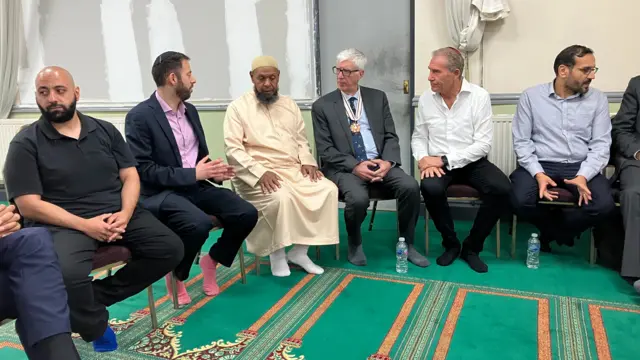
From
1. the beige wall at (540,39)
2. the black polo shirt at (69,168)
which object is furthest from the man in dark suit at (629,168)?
the black polo shirt at (69,168)

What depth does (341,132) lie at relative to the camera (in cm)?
350

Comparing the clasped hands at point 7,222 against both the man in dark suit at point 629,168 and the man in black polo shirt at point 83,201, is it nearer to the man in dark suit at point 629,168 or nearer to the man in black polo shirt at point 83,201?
the man in black polo shirt at point 83,201

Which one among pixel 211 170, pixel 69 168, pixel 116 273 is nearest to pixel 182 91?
pixel 211 170

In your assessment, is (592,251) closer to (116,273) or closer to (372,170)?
(372,170)

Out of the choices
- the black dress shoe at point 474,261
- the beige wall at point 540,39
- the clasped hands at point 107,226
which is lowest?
the black dress shoe at point 474,261

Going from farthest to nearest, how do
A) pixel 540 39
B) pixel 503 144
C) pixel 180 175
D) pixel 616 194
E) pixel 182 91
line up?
1. pixel 503 144
2. pixel 540 39
3. pixel 616 194
4. pixel 182 91
5. pixel 180 175

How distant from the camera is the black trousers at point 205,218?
262 centimetres

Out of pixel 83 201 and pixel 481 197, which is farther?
pixel 481 197

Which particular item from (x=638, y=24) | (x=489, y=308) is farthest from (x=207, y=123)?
(x=638, y=24)

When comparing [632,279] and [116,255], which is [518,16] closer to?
[632,279]

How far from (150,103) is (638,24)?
334 cm

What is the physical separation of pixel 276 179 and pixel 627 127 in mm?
2306

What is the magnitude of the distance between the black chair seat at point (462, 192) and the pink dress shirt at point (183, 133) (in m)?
1.61

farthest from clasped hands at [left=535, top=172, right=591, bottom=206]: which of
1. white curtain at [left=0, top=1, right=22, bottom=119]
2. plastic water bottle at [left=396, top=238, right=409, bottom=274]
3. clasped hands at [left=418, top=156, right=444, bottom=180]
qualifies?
white curtain at [left=0, top=1, right=22, bottom=119]
